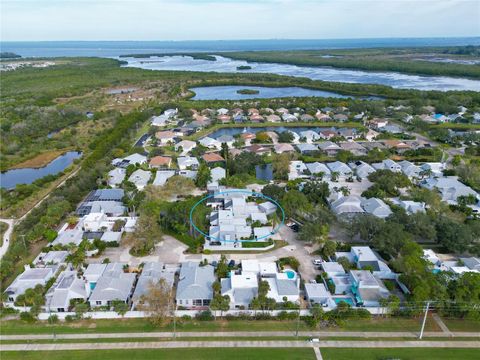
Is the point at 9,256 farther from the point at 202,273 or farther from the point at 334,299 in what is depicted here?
the point at 334,299

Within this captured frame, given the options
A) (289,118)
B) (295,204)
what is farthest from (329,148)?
(295,204)

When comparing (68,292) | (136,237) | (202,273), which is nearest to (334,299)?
(202,273)

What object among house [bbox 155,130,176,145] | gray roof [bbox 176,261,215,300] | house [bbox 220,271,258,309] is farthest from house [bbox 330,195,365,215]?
house [bbox 155,130,176,145]

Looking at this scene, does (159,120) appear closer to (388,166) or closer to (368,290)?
(388,166)

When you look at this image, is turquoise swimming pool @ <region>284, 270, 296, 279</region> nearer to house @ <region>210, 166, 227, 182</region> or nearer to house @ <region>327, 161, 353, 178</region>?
house @ <region>210, 166, 227, 182</region>

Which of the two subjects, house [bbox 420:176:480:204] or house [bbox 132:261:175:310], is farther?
house [bbox 420:176:480:204]

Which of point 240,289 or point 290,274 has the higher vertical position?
point 240,289

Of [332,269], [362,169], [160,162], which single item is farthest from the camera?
[160,162]
